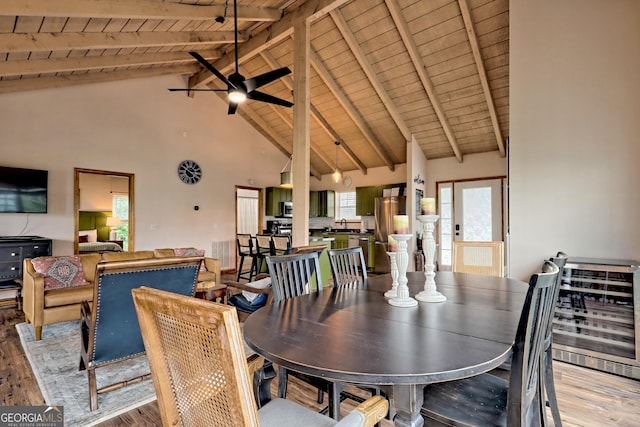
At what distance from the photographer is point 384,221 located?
24.2 feet

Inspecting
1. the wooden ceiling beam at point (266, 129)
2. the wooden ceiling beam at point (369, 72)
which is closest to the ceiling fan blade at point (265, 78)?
the wooden ceiling beam at point (369, 72)

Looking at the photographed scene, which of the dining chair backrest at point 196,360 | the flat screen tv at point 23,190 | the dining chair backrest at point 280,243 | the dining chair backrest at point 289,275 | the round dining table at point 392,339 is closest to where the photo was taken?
the dining chair backrest at point 196,360

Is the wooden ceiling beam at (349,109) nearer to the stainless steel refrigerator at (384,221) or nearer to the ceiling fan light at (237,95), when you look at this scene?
the stainless steel refrigerator at (384,221)

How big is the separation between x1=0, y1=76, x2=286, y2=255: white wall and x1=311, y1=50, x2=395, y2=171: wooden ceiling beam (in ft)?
8.93

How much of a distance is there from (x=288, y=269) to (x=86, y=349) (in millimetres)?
1629

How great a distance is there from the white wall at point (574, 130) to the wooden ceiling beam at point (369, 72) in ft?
7.10

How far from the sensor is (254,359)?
1457mm

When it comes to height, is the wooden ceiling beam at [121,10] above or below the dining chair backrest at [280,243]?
above

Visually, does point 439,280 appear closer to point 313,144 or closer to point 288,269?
point 288,269

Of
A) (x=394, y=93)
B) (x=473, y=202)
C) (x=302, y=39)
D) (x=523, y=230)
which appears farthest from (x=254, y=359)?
(x=473, y=202)

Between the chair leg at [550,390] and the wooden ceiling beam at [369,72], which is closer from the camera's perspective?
the chair leg at [550,390]

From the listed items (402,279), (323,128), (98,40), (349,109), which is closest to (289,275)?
(402,279)

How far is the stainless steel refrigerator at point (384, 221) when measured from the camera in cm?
729

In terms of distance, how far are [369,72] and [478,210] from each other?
3667mm
